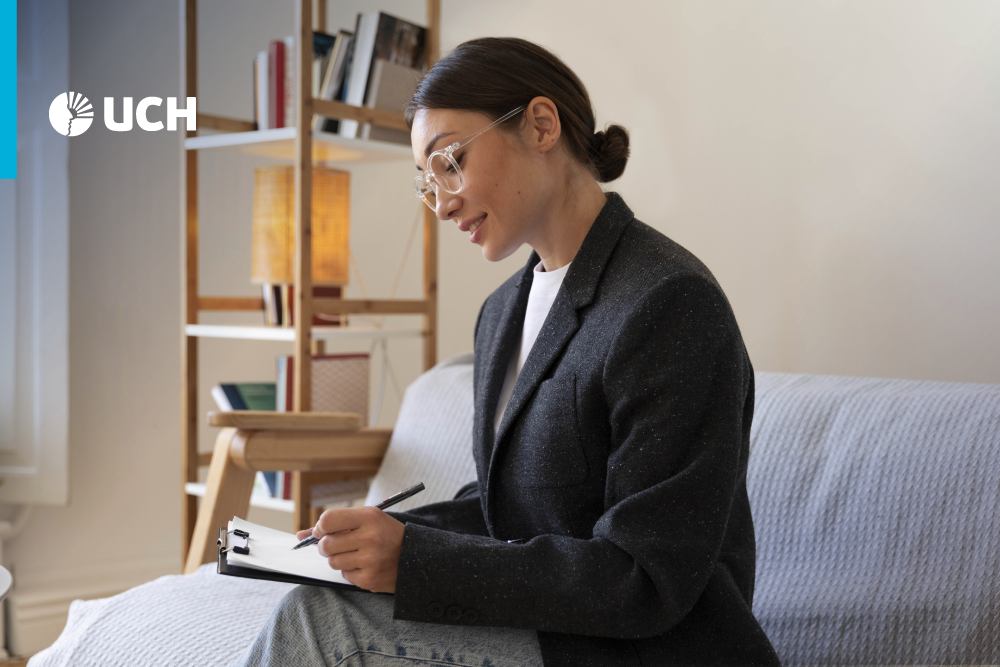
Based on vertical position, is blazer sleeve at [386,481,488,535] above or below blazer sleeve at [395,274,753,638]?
below

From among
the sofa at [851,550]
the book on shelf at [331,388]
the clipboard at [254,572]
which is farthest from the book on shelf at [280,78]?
the clipboard at [254,572]

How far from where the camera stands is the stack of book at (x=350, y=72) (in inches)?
89.1

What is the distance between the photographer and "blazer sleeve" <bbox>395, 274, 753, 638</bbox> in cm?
99

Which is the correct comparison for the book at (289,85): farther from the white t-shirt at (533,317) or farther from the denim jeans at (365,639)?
the denim jeans at (365,639)

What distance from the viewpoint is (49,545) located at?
2686 mm

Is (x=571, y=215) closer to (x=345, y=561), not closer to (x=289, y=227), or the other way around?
(x=345, y=561)

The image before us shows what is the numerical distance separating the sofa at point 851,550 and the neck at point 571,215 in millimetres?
494

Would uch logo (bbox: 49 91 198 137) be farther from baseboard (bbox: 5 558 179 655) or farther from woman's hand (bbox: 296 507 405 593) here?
woman's hand (bbox: 296 507 405 593)

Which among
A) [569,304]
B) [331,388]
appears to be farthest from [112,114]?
[569,304]

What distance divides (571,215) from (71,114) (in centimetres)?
183

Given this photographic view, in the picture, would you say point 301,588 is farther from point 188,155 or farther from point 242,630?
point 188,155

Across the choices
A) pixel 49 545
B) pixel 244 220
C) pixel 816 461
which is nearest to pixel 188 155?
pixel 244 220

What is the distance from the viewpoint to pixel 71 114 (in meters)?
2.63

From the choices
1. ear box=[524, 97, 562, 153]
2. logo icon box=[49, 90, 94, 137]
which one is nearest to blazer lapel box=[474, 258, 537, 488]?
ear box=[524, 97, 562, 153]
